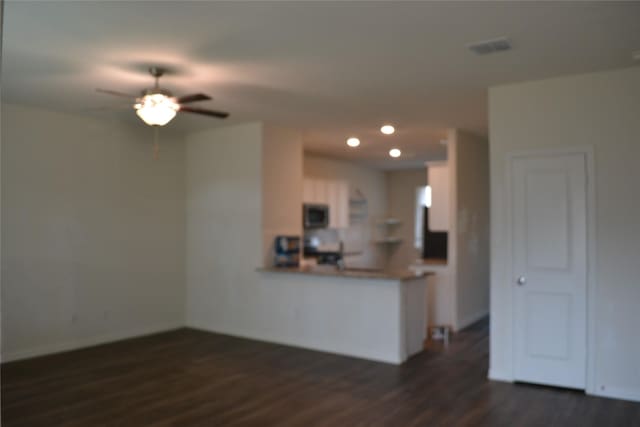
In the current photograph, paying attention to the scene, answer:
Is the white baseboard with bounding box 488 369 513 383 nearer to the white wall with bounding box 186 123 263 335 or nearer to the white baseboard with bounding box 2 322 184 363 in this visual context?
the white wall with bounding box 186 123 263 335

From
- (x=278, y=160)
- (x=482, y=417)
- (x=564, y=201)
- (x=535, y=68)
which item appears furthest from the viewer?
(x=278, y=160)

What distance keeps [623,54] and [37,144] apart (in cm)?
596

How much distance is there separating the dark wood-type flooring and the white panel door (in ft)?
0.87

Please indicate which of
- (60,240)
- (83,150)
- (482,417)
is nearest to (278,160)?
(83,150)

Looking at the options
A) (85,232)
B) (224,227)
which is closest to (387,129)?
(224,227)

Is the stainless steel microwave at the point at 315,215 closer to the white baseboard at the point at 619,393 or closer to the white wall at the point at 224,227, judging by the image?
the white wall at the point at 224,227

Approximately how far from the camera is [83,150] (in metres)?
6.29

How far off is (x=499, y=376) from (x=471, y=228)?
3043mm

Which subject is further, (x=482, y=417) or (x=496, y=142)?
(x=496, y=142)

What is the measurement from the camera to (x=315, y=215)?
907cm

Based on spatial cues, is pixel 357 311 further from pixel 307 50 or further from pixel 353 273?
pixel 307 50

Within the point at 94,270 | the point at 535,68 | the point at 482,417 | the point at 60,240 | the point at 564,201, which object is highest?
the point at 535,68

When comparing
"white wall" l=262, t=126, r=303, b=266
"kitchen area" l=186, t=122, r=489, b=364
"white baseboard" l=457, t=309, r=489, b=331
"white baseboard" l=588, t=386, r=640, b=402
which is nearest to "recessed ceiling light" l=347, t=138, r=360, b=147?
"kitchen area" l=186, t=122, r=489, b=364

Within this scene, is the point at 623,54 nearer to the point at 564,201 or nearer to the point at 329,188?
the point at 564,201
